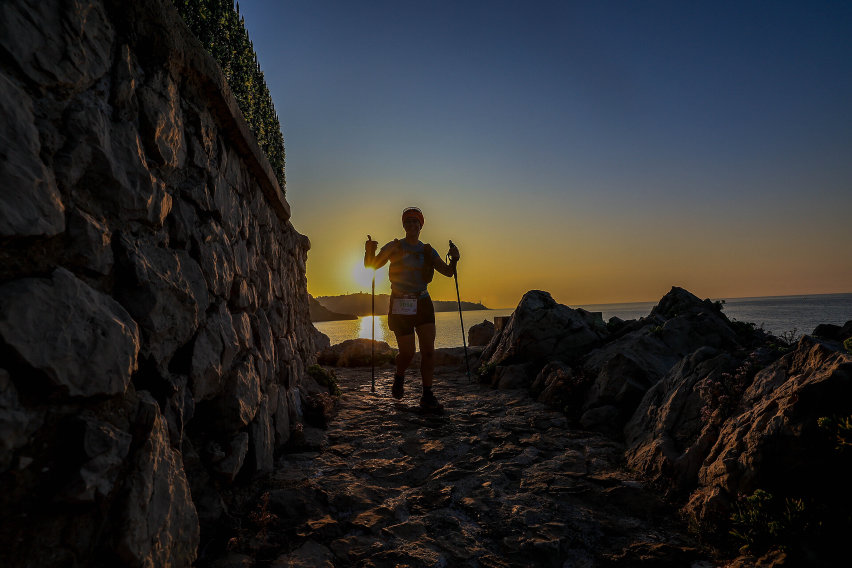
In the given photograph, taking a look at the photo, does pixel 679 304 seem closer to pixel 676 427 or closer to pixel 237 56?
pixel 676 427

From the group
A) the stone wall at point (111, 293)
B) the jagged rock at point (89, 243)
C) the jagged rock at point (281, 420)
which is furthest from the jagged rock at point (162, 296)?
the jagged rock at point (281, 420)

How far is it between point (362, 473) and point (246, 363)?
1.56 metres

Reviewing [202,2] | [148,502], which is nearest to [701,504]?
[148,502]

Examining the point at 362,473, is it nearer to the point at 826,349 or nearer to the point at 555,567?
the point at 555,567

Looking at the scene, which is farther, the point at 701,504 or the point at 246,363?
the point at 246,363

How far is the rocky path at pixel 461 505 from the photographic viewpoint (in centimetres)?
262

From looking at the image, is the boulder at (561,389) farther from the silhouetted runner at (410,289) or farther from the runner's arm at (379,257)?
the runner's arm at (379,257)

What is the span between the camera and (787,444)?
8.82 feet

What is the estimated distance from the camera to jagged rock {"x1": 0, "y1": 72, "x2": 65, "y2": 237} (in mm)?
1401

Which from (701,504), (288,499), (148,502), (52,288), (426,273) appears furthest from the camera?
(426,273)

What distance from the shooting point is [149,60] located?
2.37m

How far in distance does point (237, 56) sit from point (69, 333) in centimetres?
455

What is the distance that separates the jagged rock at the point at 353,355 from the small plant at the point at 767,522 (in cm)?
1047

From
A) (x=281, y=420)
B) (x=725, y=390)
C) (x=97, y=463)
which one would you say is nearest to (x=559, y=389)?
(x=725, y=390)
